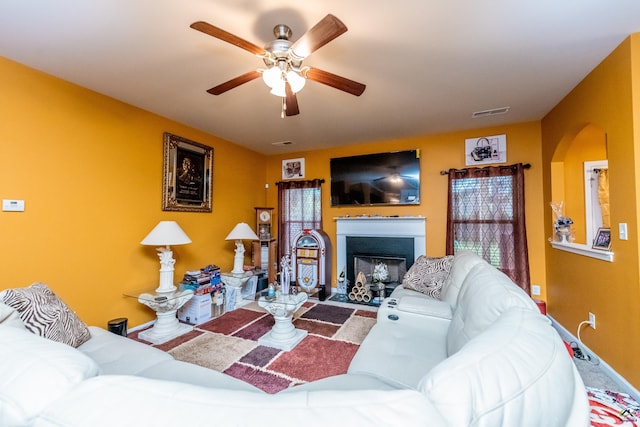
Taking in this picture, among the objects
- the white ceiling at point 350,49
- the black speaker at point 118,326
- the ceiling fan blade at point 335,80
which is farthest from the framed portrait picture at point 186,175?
the ceiling fan blade at point 335,80

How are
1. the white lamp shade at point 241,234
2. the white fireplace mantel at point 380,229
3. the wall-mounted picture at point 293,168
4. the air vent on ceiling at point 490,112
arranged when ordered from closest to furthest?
the air vent on ceiling at point 490,112, the white lamp shade at point 241,234, the white fireplace mantel at point 380,229, the wall-mounted picture at point 293,168

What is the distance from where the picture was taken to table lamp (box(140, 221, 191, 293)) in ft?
9.11

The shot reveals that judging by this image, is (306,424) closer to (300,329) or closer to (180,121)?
(300,329)

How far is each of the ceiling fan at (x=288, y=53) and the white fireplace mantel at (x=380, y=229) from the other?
247 cm

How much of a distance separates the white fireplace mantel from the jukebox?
232 mm

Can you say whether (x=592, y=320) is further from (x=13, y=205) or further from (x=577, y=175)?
(x=13, y=205)

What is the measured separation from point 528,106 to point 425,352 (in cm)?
301

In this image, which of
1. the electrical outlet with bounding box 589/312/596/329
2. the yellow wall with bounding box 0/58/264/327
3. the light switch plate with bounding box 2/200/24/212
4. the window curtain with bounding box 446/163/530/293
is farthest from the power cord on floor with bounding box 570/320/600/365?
the light switch plate with bounding box 2/200/24/212

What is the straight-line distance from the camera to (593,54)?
6.74ft

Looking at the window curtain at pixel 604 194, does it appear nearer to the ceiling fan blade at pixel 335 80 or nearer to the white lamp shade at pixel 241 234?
the ceiling fan blade at pixel 335 80

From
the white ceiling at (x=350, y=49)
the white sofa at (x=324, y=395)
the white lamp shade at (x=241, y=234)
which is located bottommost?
the white sofa at (x=324, y=395)

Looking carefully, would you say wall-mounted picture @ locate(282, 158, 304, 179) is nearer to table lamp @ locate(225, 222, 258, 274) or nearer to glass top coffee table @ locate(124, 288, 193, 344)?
table lamp @ locate(225, 222, 258, 274)

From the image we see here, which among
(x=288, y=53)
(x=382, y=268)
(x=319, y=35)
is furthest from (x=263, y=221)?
(x=319, y=35)

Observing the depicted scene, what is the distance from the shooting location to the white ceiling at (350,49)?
5.29 ft
